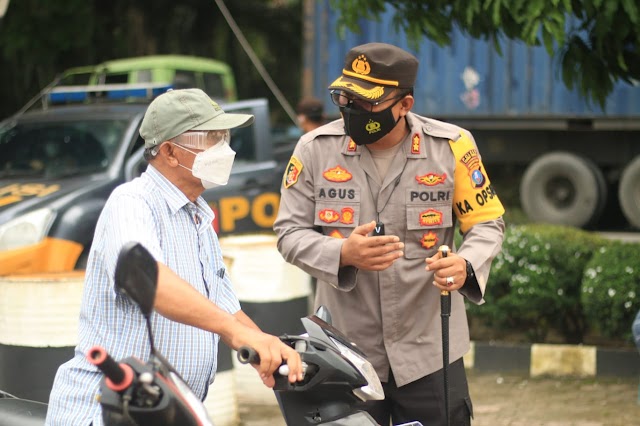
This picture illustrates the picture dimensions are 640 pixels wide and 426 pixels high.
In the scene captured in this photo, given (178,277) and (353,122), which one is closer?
(178,277)

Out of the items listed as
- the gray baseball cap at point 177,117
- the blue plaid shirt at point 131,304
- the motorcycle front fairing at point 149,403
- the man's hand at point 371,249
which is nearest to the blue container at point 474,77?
the man's hand at point 371,249

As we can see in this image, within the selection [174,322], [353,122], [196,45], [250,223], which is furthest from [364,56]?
[196,45]

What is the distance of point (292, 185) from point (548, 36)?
2.15 metres

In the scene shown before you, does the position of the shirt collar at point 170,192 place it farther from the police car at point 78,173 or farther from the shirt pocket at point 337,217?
the police car at point 78,173

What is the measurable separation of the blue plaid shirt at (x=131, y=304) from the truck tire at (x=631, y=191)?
10.1 m

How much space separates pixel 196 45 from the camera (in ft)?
66.6

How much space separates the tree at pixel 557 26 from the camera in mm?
4969

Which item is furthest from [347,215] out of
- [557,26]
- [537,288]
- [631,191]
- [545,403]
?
[631,191]

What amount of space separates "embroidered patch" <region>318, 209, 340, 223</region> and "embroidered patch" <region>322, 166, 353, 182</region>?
0.11 meters

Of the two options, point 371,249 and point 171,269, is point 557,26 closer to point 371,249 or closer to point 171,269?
point 371,249

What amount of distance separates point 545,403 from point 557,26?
7.63 feet

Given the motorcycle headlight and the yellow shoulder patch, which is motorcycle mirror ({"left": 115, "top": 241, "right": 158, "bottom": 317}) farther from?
the yellow shoulder patch

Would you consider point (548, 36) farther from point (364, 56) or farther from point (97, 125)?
point (97, 125)

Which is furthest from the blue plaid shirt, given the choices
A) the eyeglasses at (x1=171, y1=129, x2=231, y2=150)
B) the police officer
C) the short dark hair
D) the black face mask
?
the short dark hair
